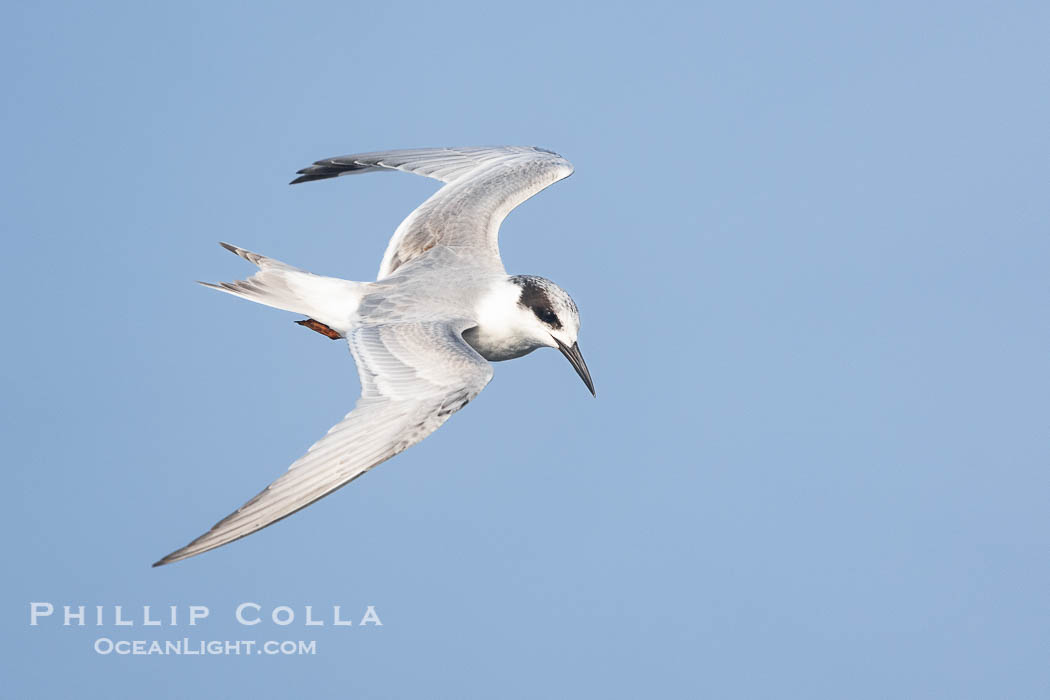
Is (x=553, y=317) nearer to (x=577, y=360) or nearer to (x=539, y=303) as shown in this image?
(x=539, y=303)

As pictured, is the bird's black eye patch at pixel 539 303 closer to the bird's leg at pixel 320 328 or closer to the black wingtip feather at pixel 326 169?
the bird's leg at pixel 320 328

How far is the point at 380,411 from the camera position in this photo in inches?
408

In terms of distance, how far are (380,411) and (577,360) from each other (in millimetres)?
2405

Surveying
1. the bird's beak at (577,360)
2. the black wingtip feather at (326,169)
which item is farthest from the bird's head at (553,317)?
the black wingtip feather at (326,169)

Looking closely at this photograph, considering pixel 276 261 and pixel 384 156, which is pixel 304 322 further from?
pixel 384 156

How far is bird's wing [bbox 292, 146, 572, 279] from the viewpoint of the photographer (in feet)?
44.3

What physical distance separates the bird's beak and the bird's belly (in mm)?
394

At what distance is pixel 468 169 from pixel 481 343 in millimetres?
3381

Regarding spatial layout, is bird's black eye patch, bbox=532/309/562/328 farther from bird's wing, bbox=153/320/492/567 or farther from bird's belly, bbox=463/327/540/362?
bird's wing, bbox=153/320/492/567

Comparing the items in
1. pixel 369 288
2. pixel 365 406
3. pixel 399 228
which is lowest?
pixel 365 406

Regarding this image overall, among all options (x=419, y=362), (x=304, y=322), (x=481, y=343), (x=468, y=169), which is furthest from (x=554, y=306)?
(x=468, y=169)

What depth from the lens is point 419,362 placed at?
1088 centimetres

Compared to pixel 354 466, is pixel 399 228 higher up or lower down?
higher up

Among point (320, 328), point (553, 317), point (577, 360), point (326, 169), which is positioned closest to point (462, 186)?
point (326, 169)
